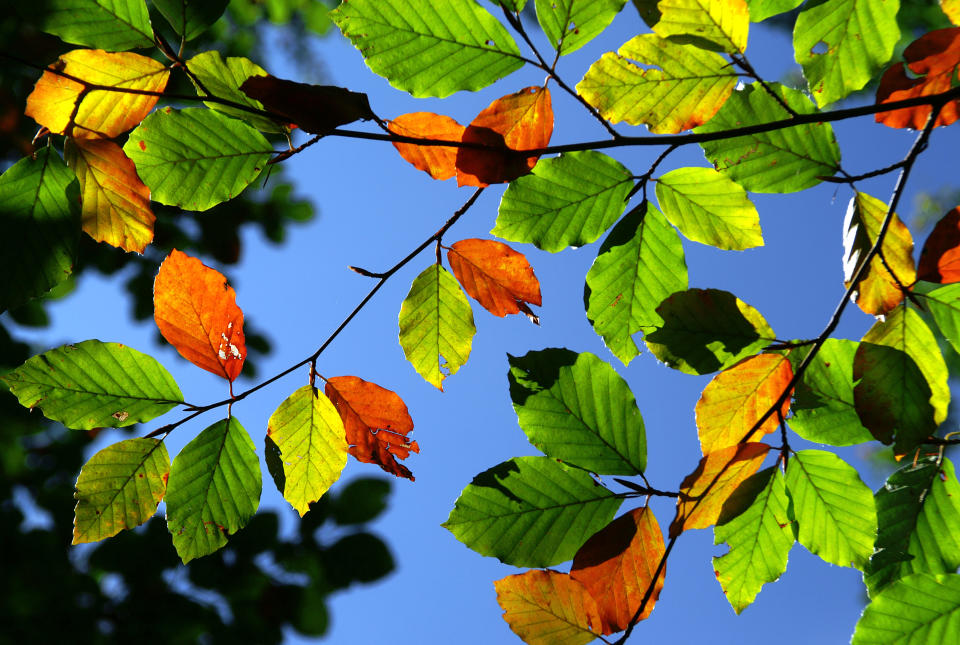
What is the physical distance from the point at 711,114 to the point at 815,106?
0.13m

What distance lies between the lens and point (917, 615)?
1.73 ft

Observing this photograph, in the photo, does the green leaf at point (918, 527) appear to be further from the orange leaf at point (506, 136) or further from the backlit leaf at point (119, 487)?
the backlit leaf at point (119, 487)

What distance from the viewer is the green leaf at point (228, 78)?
0.52 meters

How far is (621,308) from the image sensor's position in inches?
25.0

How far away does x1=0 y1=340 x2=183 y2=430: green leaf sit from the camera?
0.57m

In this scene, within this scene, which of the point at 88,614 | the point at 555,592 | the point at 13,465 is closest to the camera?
the point at 555,592

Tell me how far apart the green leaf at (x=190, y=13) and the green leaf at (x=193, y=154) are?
0.24 feet

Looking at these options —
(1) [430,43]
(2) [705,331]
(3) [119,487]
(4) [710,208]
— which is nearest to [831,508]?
(2) [705,331]

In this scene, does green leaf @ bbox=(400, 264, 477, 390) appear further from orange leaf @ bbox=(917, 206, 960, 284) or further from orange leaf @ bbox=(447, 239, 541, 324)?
orange leaf @ bbox=(917, 206, 960, 284)

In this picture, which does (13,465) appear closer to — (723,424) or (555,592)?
(555,592)

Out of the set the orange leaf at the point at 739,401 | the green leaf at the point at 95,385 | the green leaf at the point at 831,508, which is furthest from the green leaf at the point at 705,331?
the green leaf at the point at 95,385

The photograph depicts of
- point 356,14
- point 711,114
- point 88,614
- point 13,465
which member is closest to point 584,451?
point 711,114

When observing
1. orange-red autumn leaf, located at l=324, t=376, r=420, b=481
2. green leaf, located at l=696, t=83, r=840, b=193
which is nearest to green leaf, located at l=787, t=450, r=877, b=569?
green leaf, located at l=696, t=83, r=840, b=193

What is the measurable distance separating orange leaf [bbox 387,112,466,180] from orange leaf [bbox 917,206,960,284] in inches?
17.8
